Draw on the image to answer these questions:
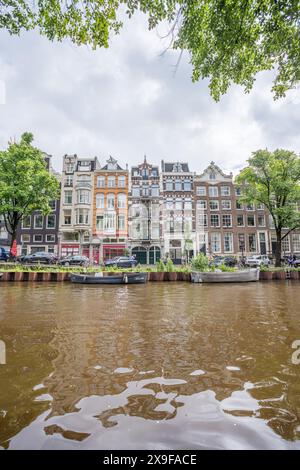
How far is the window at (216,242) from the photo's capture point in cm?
4066

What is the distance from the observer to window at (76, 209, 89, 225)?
1577 inches

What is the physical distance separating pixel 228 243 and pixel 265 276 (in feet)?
67.4

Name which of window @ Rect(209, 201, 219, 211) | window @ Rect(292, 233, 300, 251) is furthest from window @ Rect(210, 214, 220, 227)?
window @ Rect(292, 233, 300, 251)

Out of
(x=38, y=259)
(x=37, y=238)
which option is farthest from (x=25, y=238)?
(x=38, y=259)

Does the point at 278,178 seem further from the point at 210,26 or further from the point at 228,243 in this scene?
the point at 210,26

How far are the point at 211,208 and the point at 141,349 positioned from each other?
4011cm

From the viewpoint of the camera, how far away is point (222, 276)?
18.5 m

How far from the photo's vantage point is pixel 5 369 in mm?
3324

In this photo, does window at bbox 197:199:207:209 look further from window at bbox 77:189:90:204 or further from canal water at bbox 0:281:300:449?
canal water at bbox 0:281:300:449

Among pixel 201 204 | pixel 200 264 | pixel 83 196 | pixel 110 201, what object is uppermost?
pixel 83 196

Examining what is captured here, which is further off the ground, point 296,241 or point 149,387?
point 296,241

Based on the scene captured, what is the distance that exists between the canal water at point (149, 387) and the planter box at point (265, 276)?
53.5 ft

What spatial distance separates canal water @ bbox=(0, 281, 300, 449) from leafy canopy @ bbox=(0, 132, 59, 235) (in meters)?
21.5
